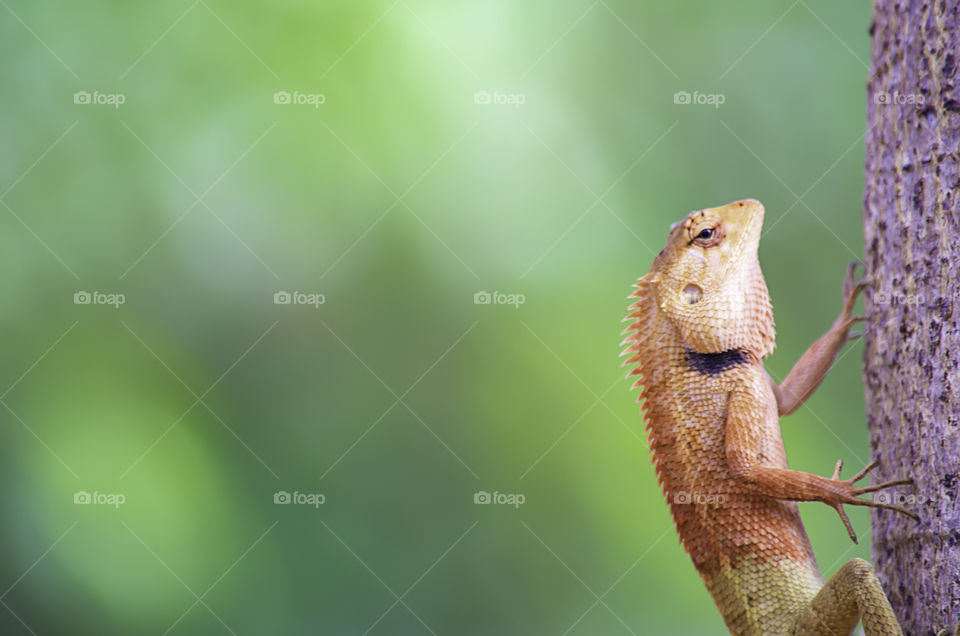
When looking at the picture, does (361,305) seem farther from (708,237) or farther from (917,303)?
(917,303)

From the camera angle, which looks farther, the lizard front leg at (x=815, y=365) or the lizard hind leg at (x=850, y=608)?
the lizard front leg at (x=815, y=365)

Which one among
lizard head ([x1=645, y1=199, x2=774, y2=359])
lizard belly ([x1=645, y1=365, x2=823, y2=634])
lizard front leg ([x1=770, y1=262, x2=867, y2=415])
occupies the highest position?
lizard head ([x1=645, y1=199, x2=774, y2=359])

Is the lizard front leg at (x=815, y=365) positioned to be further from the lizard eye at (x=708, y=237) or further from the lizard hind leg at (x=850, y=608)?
the lizard hind leg at (x=850, y=608)

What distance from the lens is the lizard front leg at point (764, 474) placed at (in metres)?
2.06

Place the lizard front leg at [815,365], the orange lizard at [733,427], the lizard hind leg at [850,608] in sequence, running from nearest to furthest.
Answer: the lizard hind leg at [850,608]
the orange lizard at [733,427]
the lizard front leg at [815,365]

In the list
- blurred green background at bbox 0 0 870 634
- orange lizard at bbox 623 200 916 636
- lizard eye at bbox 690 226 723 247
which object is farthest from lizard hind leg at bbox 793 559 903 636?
blurred green background at bbox 0 0 870 634

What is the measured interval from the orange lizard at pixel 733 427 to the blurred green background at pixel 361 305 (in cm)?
300

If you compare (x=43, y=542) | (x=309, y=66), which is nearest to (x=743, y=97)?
(x=309, y=66)

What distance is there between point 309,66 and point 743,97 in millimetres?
3465

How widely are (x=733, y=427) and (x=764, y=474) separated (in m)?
0.17

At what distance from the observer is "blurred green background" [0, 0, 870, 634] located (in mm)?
5449

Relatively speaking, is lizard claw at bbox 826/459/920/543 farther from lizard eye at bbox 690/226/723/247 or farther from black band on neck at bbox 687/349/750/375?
lizard eye at bbox 690/226/723/247

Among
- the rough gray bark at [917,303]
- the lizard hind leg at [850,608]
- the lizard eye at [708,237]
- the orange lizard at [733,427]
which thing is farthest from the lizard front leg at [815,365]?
the lizard hind leg at [850,608]

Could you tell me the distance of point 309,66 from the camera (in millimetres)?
6039
